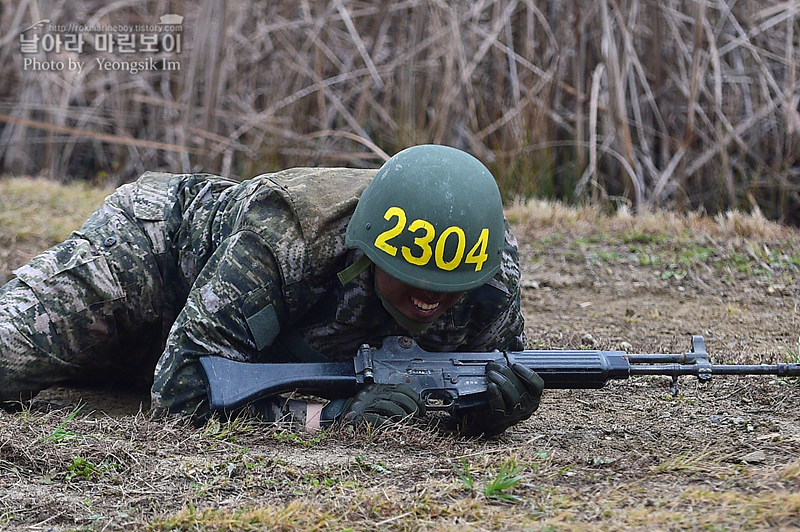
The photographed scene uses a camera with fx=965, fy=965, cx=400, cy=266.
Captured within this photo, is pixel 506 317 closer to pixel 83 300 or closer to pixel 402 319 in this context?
pixel 402 319

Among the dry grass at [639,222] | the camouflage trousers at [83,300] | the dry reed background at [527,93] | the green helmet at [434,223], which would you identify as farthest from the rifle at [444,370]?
the dry reed background at [527,93]

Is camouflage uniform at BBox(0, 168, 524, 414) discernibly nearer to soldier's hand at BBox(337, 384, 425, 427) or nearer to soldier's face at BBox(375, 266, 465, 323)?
soldier's face at BBox(375, 266, 465, 323)

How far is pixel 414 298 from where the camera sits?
3004 millimetres

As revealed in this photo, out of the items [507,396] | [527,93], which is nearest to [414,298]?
[507,396]

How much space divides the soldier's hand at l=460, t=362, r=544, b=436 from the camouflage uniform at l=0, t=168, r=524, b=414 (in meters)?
0.28

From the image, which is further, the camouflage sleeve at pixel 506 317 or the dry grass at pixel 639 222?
the dry grass at pixel 639 222

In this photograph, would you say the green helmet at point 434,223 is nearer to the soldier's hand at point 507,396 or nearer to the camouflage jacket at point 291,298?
the camouflage jacket at point 291,298

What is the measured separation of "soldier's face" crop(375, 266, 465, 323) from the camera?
2.99 m

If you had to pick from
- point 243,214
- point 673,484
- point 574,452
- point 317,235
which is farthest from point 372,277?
point 673,484

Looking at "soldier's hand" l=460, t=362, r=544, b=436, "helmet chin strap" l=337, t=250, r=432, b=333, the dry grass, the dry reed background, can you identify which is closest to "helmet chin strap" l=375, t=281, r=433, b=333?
"helmet chin strap" l=337, t=250, r=432, b=333

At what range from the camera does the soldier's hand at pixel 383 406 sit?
3014 mm

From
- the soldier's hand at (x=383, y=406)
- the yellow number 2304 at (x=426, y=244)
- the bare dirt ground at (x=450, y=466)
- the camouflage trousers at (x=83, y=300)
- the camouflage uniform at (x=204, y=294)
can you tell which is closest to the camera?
the bare dirt ground at (x=450, y=466)

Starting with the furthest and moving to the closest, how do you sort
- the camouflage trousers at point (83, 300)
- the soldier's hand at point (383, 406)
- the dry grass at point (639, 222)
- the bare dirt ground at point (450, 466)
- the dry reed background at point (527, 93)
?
the dry reed background at point (527, 93) → the dry grass at point (639, 222) → the camouflage trousers at point (83, 300) → the soldier's hand at point (383, 406) → the bare dirt ground at point (450, 466)

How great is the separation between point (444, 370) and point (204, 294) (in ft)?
2.67
